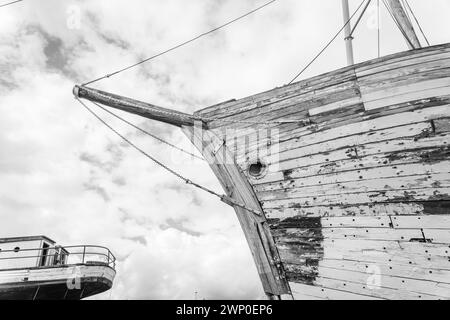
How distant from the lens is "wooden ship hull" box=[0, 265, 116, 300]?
35.9ft

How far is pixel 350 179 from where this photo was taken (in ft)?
15.1

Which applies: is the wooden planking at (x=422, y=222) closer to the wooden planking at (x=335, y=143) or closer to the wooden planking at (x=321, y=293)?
the wooden planking at (x=321, y=293)

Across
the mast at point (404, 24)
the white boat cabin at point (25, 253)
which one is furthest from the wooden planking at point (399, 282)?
the white boat cabin at point (25, 253)

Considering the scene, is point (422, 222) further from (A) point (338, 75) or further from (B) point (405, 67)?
(A) point (338, 75)

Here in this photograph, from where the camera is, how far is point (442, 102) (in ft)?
14.4

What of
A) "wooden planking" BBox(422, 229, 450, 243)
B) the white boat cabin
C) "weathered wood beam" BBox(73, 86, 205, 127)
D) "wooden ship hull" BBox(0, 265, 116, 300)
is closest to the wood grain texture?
"wooden planking" BBox(422, 229, 450, 243)

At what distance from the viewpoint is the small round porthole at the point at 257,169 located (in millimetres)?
5324

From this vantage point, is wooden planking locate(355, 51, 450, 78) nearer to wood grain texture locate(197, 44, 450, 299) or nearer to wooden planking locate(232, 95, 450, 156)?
wood grain texture locate(197, 44, 450, 299)

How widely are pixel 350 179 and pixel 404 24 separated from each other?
5.54 metres

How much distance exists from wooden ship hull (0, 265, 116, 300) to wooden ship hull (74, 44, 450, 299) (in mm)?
7977

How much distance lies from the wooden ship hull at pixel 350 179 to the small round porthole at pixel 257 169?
0.02 metres

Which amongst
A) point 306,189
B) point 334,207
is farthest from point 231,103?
point 334,207
